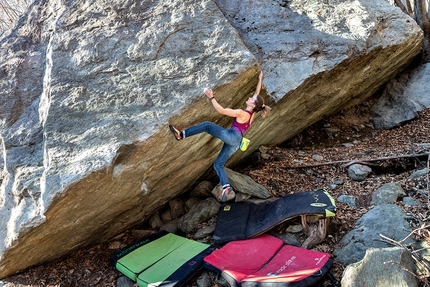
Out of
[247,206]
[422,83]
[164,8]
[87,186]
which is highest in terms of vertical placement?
[164,8]

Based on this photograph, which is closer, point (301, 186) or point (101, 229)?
point (101, 229)

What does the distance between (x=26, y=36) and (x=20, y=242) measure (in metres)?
3.17

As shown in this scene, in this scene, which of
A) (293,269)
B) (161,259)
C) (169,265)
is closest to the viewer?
(293,269)

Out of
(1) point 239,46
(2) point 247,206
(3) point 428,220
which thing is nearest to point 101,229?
(2) point 247,206

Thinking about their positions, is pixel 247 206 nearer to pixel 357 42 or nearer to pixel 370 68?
pixel 357 42

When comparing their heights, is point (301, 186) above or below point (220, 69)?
below

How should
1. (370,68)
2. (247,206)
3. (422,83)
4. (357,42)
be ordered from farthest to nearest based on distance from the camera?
(422,83)
(370,68)
(357,42)
(247,206)

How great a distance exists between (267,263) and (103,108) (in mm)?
2972

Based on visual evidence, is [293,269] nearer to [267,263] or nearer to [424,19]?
[267,263]

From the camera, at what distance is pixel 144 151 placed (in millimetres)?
4184

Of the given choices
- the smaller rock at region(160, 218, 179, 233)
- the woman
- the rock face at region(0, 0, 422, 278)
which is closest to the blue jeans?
the woman

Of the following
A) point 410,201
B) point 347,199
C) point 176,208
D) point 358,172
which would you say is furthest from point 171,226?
point 410,201

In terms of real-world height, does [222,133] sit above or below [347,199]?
above

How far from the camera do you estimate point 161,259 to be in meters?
4.55
